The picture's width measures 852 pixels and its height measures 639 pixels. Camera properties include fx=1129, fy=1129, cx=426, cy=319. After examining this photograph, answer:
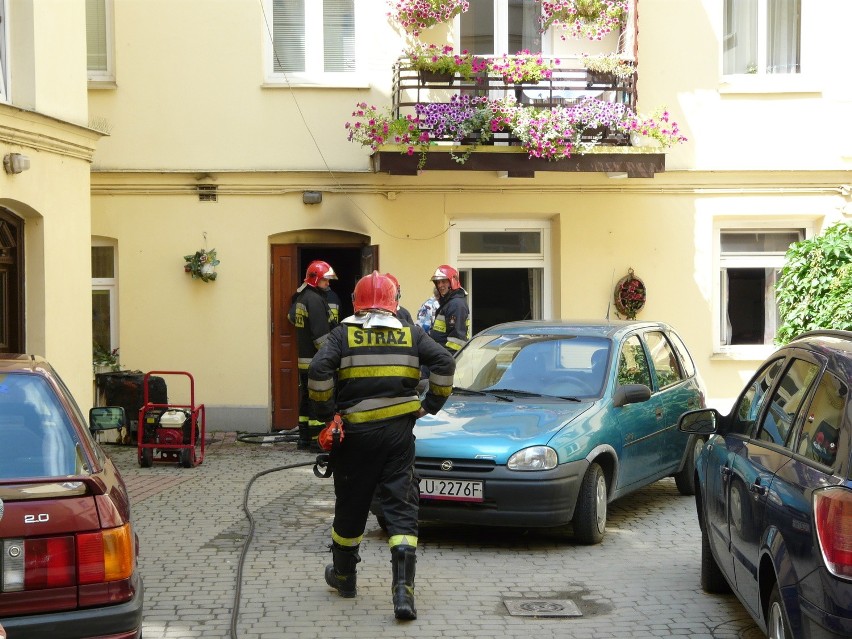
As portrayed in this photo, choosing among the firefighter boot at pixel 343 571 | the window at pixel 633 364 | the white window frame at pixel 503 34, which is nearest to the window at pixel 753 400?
the firefighter boot at pixel 343 571

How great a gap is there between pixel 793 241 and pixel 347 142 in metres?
6.25

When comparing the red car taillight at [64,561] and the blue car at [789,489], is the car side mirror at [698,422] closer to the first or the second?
the blue car at [789,489]

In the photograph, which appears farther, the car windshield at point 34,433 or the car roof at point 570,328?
the car roof at point 570,328

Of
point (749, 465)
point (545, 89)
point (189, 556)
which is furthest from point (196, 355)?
point (749, 465)

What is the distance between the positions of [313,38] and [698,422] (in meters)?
9.87

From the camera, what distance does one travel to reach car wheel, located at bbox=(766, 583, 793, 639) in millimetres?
4629

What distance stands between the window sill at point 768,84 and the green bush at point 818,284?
202cm

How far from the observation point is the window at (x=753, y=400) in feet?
19.7

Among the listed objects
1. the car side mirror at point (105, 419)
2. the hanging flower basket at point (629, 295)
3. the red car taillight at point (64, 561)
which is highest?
the hanging flower basket at point (629, 295)

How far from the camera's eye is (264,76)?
48.2ft

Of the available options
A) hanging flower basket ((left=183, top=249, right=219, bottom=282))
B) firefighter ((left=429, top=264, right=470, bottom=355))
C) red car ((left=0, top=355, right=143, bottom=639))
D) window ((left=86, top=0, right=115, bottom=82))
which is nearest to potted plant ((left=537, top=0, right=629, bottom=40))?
firefighter ((left=429, top=264, right=470, bottom=355))

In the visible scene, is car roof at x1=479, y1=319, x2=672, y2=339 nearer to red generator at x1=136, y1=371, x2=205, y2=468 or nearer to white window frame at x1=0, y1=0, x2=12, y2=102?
red generator at x1=136, y1=371, x2=205, y2=468

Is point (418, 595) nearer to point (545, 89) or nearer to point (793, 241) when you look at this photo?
point (545, 89)

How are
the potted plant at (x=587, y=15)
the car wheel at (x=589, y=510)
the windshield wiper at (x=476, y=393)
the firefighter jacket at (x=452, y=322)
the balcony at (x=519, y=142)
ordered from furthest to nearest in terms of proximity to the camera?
the potted plant at (x=587, y=15) → the balcony at (x=519, y=142) → the firefighter jacket at (x=452, y=322) → the windshield wiper at (x=476, y=393) → the car wheel at (x=589, y=510)
